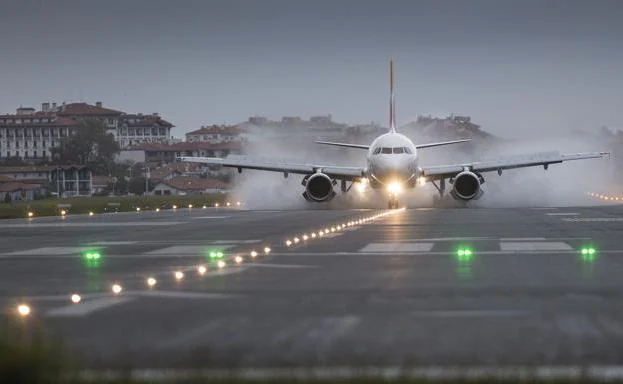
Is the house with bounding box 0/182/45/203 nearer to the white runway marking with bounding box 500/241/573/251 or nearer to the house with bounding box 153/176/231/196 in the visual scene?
the house with bounding box 153/176/231/196

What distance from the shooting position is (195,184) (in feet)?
607

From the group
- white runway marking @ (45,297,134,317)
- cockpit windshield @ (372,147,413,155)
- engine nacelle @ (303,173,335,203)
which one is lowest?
white runway marking @ (45,297,134,317)

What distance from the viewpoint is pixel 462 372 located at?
11156mm

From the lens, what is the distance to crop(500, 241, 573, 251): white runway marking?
3016cm

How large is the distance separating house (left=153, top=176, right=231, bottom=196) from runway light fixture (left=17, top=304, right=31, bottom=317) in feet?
522

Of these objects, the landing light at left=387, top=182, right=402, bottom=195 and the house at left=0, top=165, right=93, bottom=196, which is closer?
the landing light at left=387, top=182, right=402, bottom=195

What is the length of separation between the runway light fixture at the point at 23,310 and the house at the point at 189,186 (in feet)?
522

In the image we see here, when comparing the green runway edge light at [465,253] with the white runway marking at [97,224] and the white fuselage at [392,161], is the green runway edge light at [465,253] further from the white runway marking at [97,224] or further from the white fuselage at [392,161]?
the white fuselage at [392,161]

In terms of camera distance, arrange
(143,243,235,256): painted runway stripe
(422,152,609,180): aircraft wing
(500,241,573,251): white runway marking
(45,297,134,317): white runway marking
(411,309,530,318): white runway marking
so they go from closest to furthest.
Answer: (411,309,530,318): white runway marking → (45,297,134,317): white runway marking → (500,241,573,251): white runway marking → (143,243,235,256): painted runway stripe → (422,152,609,180): aircraft wing

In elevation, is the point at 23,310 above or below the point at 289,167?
below

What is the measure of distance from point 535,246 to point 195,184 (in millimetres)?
155218

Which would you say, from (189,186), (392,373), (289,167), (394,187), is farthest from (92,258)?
(189,186)

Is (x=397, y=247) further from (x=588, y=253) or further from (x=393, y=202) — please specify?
(x=393, y=202)

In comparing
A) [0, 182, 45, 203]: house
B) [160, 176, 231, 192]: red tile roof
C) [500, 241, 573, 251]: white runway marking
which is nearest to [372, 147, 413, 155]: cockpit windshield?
[500, 241, 573, 251]: white runway marking
